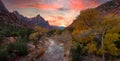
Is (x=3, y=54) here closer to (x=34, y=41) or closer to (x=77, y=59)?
(x=77, y=59)

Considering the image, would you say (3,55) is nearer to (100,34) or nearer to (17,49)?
(17,49)

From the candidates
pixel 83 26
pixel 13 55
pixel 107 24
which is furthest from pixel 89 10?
pixel 13 55

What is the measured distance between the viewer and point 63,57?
7681cm

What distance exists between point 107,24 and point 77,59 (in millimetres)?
11350

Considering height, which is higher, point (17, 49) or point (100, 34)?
point (100, 34)

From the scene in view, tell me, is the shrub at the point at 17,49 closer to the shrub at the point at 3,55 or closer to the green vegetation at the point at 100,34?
the shrub at the point at 3,55

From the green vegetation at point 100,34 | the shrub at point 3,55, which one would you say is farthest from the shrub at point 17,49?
the green vegetation at point 100,34

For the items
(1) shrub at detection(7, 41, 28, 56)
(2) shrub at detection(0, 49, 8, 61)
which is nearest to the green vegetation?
(1) shrub at detection(7, 41, 28, 56)

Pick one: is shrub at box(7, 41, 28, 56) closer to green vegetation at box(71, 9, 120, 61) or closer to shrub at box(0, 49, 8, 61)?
shrub at box(0, 49, 8, 61)

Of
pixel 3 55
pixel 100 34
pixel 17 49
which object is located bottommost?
pixel 3 55

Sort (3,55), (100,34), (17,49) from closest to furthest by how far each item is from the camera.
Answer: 1. (100,34)
2. (3,55)
3. (17,49)

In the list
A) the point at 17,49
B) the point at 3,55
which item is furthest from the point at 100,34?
the point at 3,55

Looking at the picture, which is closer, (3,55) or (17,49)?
(3,55)

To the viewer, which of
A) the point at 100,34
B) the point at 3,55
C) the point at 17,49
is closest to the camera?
the point at 100,34
